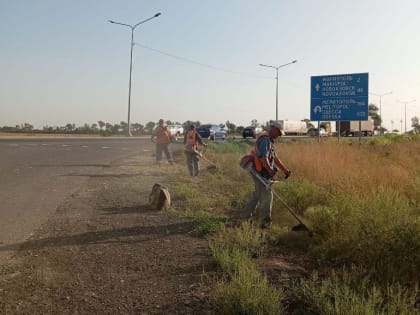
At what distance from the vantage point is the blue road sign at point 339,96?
71.5 ft

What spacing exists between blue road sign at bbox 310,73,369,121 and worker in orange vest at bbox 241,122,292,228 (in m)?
15.9

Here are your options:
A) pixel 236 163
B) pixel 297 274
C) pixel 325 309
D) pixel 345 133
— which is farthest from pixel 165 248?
pixel 345 133

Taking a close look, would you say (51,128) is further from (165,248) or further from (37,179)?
(165,248)

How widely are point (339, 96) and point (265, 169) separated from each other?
54.3 feet

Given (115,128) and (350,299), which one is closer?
(350,299)

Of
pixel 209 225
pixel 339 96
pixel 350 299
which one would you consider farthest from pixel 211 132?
pixel 350 299

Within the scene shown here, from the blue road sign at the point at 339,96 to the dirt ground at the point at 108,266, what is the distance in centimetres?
1584

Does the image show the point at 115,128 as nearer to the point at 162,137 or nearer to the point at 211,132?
the point at 211,132

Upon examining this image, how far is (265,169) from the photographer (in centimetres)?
674

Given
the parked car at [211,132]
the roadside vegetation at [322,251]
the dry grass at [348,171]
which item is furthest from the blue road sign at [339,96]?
the parked car at [211,132]

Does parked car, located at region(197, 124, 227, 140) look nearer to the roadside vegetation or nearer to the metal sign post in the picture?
the metal sign post

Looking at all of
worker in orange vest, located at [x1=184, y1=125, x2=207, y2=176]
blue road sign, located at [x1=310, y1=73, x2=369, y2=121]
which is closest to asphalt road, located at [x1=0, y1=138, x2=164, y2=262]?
worker in orange vest, located at [x1=184, y1=125, x2=207, y2=176]

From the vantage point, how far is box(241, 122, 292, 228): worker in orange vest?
6652 mm

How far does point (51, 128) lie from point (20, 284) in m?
60.8
